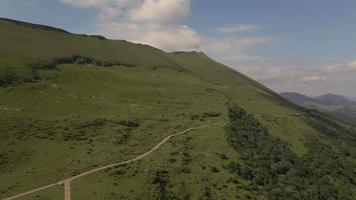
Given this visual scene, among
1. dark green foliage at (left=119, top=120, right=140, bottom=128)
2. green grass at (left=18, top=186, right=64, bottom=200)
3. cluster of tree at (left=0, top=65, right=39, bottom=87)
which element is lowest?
green grass at (left=18, top=186, right=64, bottom=200)

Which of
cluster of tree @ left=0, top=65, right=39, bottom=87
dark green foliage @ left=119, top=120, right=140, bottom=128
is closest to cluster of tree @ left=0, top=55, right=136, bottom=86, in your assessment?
cluster of tree @ left=0, top=65, right=39, bottom=87

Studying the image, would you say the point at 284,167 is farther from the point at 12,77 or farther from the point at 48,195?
the point at 12,77

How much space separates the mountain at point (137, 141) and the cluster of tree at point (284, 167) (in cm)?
38

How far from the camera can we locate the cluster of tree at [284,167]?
11444 centimetres

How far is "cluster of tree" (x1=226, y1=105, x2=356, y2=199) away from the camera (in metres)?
114

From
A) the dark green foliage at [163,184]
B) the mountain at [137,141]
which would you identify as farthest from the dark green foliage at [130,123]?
the dark green foliage at [163,184]

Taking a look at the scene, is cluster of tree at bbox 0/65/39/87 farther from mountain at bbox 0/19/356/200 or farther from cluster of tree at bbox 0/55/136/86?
mountain at bbox 0/19/356/200

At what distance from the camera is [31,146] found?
10556 centimetres

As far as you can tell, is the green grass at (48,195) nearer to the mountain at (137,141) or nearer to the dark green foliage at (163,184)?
the mountain at (137,141)

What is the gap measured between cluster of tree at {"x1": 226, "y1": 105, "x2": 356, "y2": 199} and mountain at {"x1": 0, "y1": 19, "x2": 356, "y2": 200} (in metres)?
0.38

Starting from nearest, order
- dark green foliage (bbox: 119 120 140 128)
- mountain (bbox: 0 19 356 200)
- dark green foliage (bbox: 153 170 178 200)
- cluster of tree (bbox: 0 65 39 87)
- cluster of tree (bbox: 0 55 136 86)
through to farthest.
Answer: dark green foliage (bbox: 153 170 178 200), mountain (bbox: 0 19 356 200), dark green foliage (bbox: 119 120 140 128), cluster of tree (bbox: 0 65 39 87), cluster of tree (bbox: 0 55 136 86)

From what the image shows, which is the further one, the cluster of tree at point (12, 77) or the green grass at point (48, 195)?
the cluster of tree at point (12, 77)

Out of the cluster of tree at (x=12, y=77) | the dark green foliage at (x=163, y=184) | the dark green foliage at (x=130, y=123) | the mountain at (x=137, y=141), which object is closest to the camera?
Answer: the dark green foliage at (x=163, y=184)

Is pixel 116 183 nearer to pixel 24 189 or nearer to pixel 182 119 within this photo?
pixel 24 189
